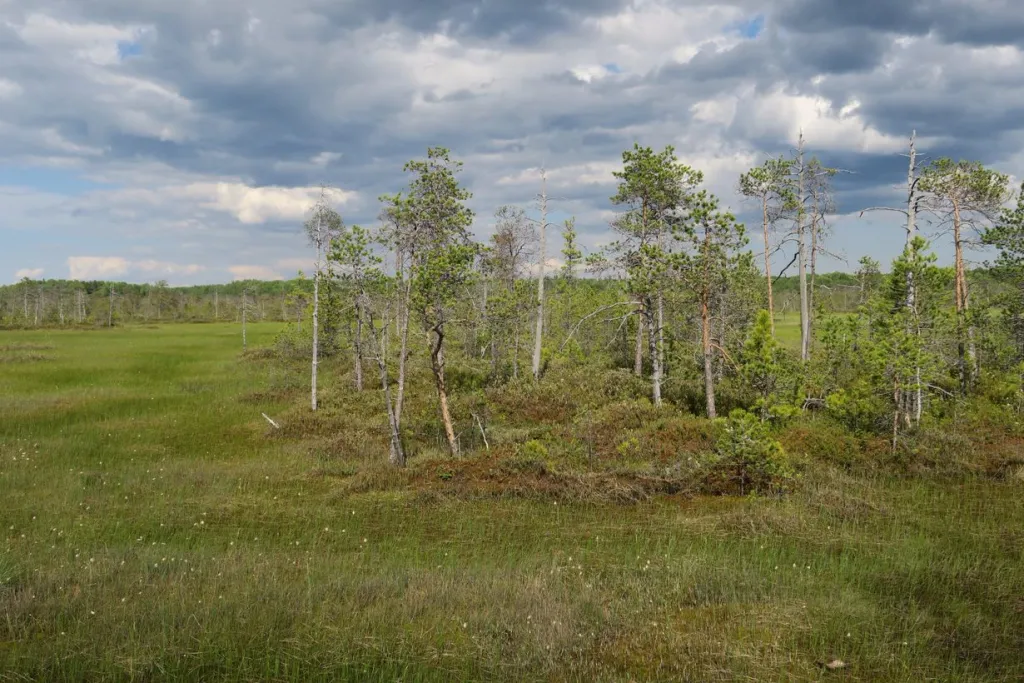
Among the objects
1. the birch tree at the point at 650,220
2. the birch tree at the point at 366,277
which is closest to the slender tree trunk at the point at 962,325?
the birch tree at the point at 650,220

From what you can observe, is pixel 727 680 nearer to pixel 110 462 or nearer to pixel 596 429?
pixel 596 429

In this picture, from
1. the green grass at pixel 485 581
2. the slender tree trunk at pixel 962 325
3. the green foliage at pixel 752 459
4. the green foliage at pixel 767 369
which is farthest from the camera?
the slender tree trunk at pixel 962 325

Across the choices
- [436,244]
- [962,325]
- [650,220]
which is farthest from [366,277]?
[962,325]

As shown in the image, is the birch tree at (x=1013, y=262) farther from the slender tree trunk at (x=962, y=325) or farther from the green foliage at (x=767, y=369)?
the green foliage at (x=767, y=369)

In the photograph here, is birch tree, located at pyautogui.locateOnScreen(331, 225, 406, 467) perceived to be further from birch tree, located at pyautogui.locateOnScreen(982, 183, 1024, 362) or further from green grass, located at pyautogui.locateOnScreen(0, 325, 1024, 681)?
birch tree, located at pyautogui.locateOnScreen(982, 183, 1024, 362)

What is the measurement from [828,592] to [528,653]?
5182 mm

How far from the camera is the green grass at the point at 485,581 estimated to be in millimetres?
7344

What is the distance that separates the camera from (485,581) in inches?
380

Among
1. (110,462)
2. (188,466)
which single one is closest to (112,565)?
(188,466)

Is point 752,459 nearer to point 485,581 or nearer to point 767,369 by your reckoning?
point 767,369

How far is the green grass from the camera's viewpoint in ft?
24.1

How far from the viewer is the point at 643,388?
2644 centimetres

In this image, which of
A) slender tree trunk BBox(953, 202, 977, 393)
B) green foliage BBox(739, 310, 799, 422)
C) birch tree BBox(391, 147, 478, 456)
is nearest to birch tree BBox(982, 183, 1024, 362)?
slender tree trunk BBox(953, 202, 977, 393)

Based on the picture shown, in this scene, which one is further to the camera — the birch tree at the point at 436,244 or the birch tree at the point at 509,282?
the birch tree at the point at 509,282
